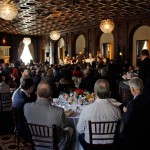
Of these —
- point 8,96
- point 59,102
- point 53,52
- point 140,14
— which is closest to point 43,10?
point 140,14

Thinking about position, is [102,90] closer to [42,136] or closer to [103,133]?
[103,133]

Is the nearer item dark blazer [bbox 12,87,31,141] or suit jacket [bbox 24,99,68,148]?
suit jacket [bbox 24,99,68,148]

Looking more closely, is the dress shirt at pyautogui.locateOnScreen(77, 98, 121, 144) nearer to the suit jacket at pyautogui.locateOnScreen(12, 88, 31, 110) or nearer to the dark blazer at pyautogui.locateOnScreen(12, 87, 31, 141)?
the dark blazer at pyautogui.locateOnScreen(12, 87, 31, 141)

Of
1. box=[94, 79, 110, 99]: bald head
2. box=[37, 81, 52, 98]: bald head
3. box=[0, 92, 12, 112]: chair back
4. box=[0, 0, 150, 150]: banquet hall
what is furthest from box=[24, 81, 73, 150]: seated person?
box=[0, 92, 12, 112]: chair back

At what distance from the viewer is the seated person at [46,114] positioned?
3186mm

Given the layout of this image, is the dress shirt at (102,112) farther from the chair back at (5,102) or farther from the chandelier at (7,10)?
the chandelier at (7,10)

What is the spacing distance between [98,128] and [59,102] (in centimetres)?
176

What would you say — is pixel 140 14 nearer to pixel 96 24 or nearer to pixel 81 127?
pixel 96 24

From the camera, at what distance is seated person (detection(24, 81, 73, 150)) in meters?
3.19

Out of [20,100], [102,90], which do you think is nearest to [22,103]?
[20,100]

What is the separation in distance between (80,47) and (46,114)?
19892 mm

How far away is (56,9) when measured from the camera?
12281 mm

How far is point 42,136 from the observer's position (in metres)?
3.17

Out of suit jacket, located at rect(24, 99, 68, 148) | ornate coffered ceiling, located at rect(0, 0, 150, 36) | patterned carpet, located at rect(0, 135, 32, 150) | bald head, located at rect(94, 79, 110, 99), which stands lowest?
patterned carpet, located at rect(0, 135, 32, 150)
